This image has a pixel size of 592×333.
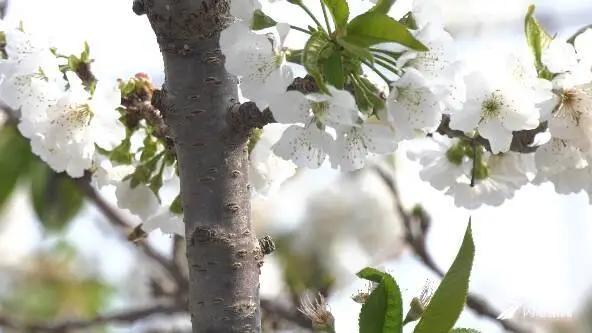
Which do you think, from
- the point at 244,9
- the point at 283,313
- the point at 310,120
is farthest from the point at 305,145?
the point at 283,313

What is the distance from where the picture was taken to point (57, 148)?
111 centimetres

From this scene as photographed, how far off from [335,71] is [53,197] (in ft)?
4.96

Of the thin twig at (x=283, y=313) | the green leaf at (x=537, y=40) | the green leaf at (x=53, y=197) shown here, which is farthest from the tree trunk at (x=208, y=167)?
the green leaf at (x=53, y=197)

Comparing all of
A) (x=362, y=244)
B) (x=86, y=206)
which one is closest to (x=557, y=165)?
(x=86, y=206)

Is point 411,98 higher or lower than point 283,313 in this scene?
lower

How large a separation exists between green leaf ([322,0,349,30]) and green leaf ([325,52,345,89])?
0.03 metres

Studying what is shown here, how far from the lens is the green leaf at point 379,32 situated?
2.63 feet

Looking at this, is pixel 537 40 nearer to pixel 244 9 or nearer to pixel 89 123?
pixel 244 9

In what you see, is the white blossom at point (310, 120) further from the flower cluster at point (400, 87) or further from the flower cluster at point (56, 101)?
the flower cluster at point (56, 101)

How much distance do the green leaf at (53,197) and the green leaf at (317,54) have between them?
1446 mm

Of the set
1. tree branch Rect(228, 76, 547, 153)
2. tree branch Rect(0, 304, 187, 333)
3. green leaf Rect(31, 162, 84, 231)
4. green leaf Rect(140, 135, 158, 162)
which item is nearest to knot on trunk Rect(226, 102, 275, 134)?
tree branch Rect(228, 76, 547, 153)

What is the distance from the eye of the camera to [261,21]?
0.89 meters

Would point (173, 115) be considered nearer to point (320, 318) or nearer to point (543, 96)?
point (320, 318)

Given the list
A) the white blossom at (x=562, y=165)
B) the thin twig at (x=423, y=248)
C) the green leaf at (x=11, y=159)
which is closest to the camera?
the white blossom at (x=562, y=165)
